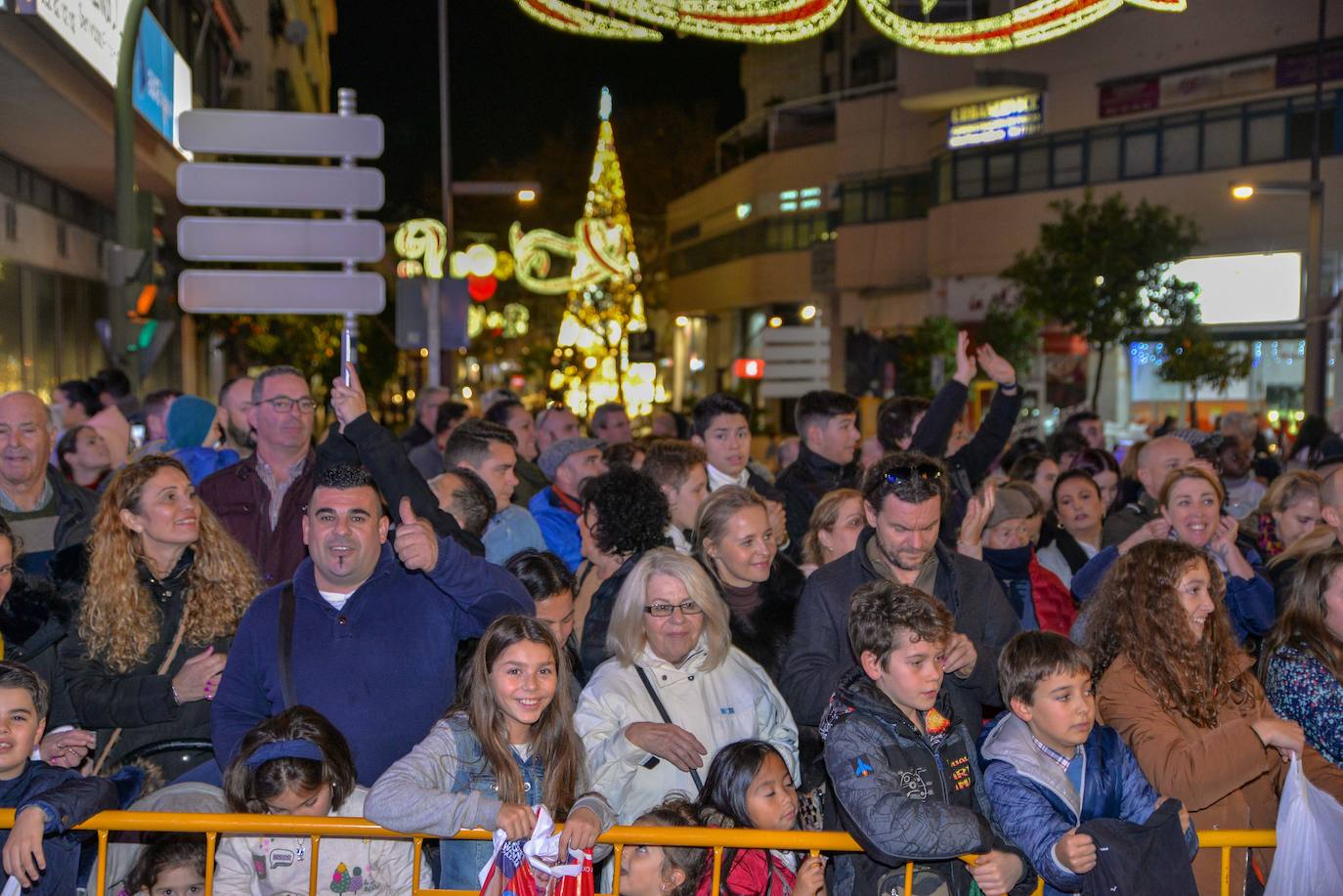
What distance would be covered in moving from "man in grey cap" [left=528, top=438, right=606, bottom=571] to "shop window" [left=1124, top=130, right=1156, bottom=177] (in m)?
31.0

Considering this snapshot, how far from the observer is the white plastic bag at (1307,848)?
13.9ft

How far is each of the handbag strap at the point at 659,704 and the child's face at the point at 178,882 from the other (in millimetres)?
1663

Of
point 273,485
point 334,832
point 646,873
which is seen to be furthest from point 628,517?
point 334,832

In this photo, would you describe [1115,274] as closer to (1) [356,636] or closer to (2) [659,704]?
(2) [659,704]

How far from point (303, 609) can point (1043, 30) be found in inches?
674

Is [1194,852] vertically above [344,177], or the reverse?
[344,177]

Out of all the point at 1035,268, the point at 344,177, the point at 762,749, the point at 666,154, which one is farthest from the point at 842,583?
the point at 666,154

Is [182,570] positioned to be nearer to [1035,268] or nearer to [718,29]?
[718,29]

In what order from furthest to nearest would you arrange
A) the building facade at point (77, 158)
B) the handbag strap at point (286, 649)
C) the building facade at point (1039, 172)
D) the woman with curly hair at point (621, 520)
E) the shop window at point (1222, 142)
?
1. the shop window at point (1222, 142)
2. the building facade at point (1039, 172)
3. the building facade at point (77, 158)
4. the woman with curly hair at point (621, 520)
5. the handbag strap at point (286, 649)

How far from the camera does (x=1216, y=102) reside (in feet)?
111

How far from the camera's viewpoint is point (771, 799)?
471 cm

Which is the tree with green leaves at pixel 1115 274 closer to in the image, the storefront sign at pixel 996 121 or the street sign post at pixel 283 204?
the storefront sign at pixel 996 121

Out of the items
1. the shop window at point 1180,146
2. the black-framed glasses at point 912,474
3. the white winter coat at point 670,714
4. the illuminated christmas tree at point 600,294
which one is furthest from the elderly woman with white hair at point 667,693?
the shop window at point 1180,146

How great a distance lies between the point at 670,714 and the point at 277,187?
446 cm
